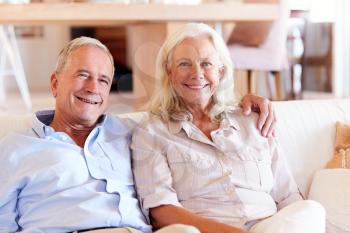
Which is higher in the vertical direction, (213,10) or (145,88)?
(213,10)

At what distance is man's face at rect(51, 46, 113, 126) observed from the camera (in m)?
1.56

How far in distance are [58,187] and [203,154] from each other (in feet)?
1.43

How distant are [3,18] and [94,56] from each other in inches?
64.5

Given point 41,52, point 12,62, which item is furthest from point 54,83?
point 41,52

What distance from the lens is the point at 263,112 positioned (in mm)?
1703

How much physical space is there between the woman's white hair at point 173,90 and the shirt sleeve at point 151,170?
0.11 metres

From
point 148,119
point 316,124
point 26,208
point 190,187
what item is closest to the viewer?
point 26,208

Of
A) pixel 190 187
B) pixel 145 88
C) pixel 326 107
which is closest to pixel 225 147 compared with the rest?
pixel 190 187

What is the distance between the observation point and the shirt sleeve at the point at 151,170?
1.49 meters

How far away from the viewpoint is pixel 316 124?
77.8 inches

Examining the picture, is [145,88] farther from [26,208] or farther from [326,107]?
[26,208]

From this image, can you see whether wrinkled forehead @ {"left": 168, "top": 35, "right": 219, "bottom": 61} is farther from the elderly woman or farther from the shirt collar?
the shirt collar

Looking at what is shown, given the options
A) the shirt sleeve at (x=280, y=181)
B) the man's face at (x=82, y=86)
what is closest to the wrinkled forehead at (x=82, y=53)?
the man's face at (x=82, y=86)

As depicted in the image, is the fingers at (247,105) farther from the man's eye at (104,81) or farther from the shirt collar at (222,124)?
the man's eye at (104,81)
